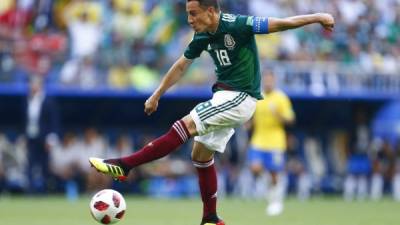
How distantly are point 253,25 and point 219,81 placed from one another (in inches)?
33.9

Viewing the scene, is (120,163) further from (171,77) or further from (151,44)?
(151,44)

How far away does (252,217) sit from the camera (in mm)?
15805

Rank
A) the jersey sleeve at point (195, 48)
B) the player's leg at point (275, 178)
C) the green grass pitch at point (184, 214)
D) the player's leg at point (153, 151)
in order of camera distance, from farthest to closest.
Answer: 1. the player's leg at point (275, 178)
2. the green grass pitch at point (184, 214)
3. the jersey sleeve at point (195, 48)
4. the player's leg at point (153, 151)

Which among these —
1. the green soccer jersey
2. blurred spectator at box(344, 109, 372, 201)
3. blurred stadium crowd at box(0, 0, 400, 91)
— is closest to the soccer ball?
the green soccer jersey

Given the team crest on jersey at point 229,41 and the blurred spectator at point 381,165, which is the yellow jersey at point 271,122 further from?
the blurred spectator at point 381,165

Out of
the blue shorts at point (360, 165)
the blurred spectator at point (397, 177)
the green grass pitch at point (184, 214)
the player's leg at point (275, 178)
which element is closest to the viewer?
the green grass pitch at point (184, 214)

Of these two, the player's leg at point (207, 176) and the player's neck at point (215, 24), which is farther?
the player's leg at point (207, 176)

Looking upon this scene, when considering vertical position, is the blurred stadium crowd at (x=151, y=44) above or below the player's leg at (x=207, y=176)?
above

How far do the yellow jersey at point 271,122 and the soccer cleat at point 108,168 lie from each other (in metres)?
9.03

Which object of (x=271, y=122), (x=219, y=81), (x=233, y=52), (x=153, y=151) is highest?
(x=271, y=122)

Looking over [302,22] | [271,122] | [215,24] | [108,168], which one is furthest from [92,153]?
[302,22]

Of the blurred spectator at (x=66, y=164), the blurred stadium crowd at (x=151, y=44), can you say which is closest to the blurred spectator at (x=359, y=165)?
the blurred stadium crowd at (x=151, y=44)

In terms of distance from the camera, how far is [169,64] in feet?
81.1

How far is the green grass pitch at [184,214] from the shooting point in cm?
1416
